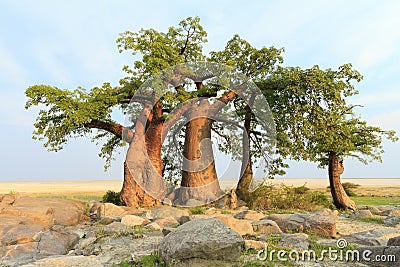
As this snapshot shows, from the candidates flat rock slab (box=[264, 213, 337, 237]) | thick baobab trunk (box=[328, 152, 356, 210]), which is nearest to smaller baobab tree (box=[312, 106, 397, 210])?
thick baobab trunk (box=[328, 152, 356, 210])

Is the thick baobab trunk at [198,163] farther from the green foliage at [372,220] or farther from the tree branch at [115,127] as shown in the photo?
the green foliage at [372,220]

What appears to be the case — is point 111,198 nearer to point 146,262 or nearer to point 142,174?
point 142,174

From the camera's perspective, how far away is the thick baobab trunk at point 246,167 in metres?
15.6

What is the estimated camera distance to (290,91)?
14000mm

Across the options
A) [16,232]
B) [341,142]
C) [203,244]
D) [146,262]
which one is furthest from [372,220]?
[16,232]

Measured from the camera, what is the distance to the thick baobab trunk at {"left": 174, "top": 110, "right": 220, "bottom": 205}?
585 inches

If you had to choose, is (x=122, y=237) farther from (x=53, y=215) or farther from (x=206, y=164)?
(x=206, y=164)

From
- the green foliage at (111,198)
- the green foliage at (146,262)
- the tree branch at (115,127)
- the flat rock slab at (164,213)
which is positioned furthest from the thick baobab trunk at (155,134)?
the green foliage at (146,262)

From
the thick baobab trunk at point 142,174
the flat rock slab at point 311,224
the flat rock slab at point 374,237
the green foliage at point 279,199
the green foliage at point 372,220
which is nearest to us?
the flat rock slab at point 374,237

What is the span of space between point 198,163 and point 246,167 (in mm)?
2513

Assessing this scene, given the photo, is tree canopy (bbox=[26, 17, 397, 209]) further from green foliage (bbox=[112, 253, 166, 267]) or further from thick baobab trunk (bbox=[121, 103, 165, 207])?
green foliage (bbox=[112, 253, 166, 267])

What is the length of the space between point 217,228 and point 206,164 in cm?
983

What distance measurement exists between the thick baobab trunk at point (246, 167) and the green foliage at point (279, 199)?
0.73m

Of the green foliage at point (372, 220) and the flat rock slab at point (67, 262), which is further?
the green foliage at point (372, 220)
